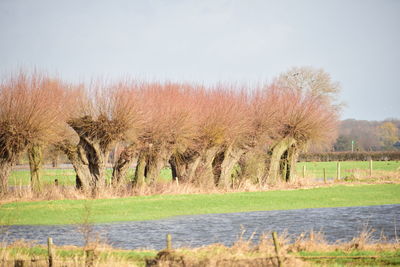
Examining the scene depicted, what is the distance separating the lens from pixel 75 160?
37.4 meters

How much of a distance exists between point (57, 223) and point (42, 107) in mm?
9009

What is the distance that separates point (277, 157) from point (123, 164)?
14.8 m

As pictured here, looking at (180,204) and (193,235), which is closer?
(193,235)

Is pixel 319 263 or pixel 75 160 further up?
pixel 75 160

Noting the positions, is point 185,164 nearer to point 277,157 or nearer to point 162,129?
point 162,129

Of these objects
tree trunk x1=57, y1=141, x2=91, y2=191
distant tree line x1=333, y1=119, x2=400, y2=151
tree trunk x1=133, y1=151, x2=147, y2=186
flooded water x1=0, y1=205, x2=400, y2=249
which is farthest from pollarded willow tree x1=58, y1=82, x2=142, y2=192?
distant tree line x1=333, y1=119, x2=400, y2=151

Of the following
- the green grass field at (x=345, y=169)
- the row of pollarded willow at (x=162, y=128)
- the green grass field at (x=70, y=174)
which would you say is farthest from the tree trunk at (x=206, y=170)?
the green grass field at (x=345, y=169)

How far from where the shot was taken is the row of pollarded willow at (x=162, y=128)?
1334 inches

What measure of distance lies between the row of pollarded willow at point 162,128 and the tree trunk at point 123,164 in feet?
0.22

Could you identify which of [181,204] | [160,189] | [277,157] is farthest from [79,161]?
[277,157]

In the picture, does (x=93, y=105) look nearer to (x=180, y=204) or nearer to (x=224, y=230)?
(x=180, y=204)

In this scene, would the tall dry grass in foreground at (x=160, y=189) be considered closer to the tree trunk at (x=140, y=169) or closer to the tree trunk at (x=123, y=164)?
the tree trunk at (x=140, y=169)

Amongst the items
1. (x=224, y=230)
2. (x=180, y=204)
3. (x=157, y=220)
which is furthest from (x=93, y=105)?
(x=224, y=230)

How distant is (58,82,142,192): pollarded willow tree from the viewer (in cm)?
3619
